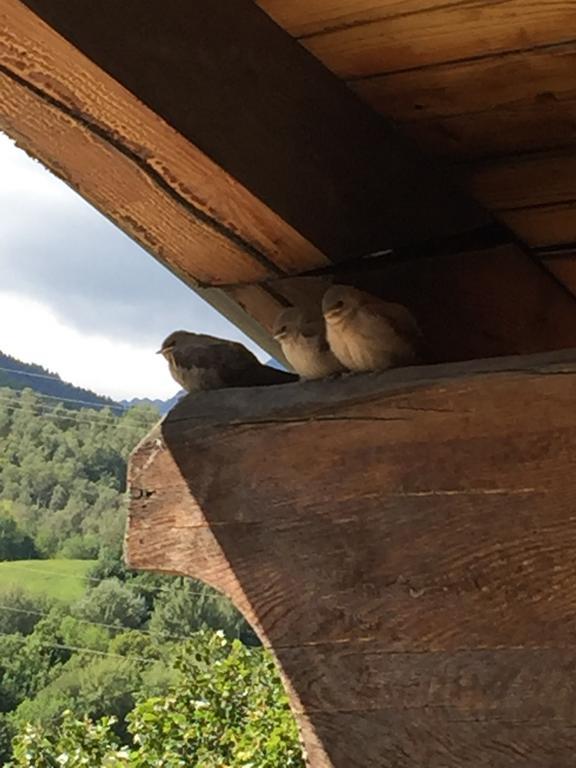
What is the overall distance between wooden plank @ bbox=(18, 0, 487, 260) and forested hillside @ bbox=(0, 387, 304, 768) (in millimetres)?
2547

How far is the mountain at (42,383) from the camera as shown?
19.8 feet

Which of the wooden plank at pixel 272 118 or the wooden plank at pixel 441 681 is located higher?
the wooden plank at pixel 272 118

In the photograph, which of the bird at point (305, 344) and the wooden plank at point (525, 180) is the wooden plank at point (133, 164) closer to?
the bird at point (305, 344)

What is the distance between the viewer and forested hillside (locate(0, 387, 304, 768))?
145 inches

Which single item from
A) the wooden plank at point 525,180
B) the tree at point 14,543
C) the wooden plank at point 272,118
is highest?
the tree at point 14,543

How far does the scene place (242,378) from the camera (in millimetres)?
1038

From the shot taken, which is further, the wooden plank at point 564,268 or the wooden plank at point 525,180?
the wooden plank at point 564,268

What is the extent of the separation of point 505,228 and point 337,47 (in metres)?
0.31

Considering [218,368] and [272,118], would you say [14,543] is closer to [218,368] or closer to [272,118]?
[218,368]

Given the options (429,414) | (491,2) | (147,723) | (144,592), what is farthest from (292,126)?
(144,592)

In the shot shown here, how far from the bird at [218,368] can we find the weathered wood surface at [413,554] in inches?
5.9

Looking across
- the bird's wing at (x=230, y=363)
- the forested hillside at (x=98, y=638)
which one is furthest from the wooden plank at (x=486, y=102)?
the forested hillside at (x=98, y=638)

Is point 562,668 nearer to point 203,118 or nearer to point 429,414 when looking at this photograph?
point 429,414

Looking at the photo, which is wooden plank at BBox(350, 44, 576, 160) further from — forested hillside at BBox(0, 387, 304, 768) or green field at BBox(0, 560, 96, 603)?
green field at BBox(0, 560, 96, 603)
